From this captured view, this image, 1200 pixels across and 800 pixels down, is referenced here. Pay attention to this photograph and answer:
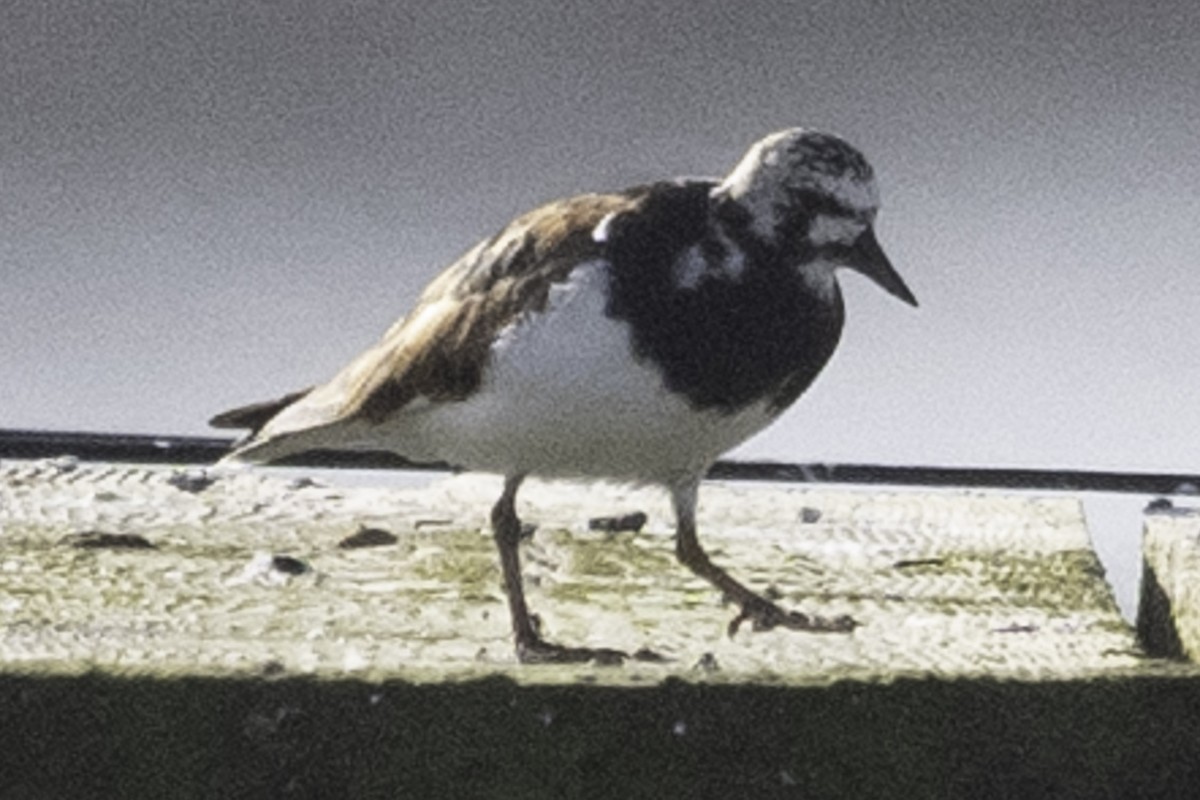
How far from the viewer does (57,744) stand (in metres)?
1.30

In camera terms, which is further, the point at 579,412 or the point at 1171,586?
the point at 579,412

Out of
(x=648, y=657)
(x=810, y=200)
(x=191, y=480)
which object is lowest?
(x=648, y=657)

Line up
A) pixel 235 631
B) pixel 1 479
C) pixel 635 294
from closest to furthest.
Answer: pixel 235 631
pixel 635 294
pixel 1 479

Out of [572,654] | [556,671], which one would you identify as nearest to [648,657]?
[572,654]

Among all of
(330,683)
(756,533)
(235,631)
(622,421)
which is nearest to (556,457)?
(622,421)

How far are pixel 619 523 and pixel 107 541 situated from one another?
370 mm

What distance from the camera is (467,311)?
1918mm

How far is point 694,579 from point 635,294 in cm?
19

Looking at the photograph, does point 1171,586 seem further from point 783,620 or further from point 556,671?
point 556,671

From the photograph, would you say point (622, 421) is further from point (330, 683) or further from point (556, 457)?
point (330, 683)

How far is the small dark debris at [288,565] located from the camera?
70.5 inches

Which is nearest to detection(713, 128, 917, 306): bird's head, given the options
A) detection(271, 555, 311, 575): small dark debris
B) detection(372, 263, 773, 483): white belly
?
detection(372, 263, 773, 483): white belly

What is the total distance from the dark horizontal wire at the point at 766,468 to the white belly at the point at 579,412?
8.1 inches

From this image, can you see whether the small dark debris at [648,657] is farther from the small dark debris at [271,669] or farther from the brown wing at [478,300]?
the brown wing at [478,300]
